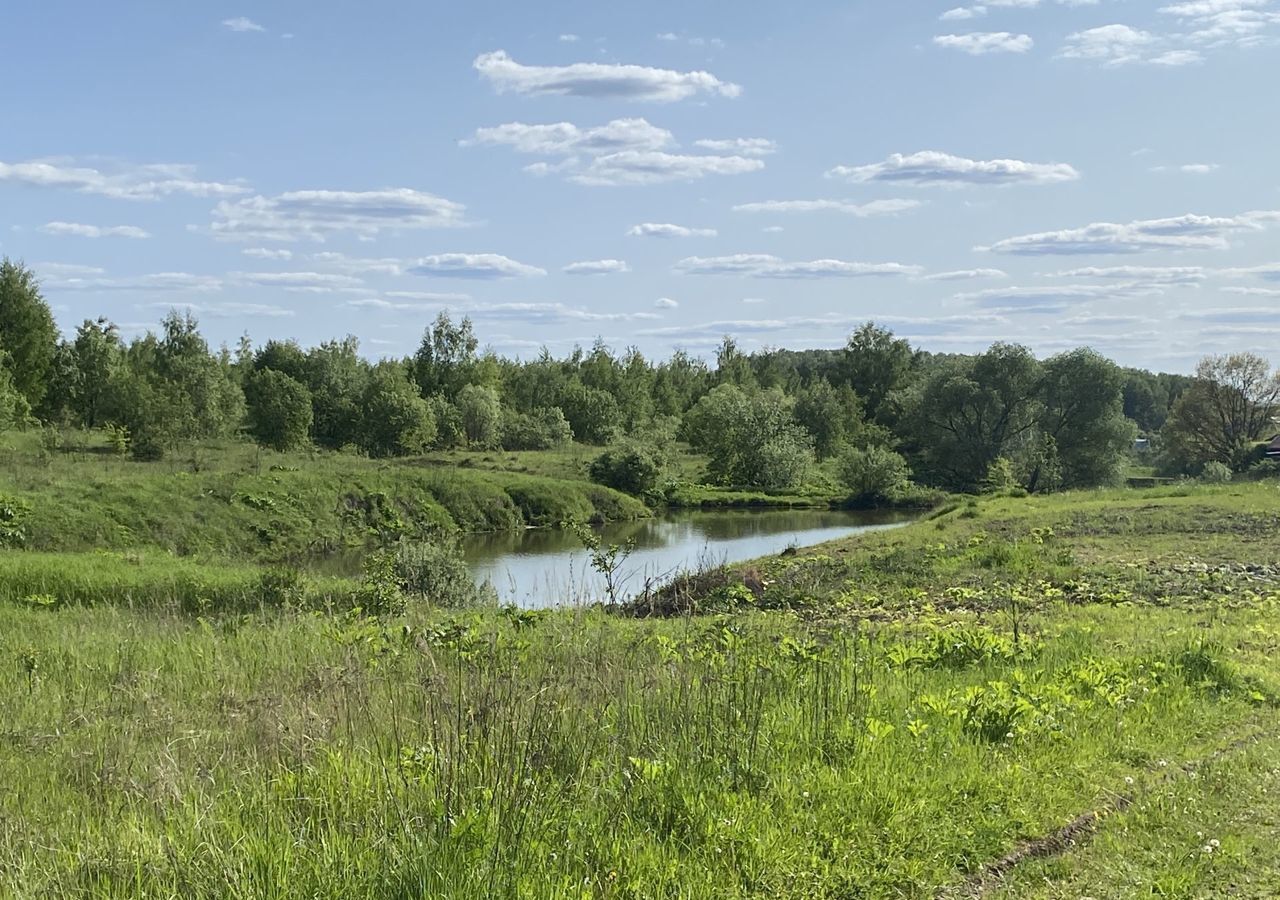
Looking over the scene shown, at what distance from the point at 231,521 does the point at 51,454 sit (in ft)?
30.0

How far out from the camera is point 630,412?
93250 mm

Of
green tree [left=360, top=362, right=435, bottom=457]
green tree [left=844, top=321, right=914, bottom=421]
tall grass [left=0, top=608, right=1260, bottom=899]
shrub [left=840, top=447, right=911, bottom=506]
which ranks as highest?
green tree [left=844, top=321, right=914, bottom=421]

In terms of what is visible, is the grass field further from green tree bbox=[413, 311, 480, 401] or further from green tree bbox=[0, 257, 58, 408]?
green tree bbox=[413, 311, 480, 401]

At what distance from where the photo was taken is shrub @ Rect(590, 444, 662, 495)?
196 ft

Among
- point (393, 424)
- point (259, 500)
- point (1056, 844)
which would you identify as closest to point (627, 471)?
point (393, 424)

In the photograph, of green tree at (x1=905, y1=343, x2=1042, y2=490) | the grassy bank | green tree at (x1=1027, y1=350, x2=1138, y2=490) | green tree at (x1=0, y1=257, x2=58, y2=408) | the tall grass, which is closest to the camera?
the tall grass

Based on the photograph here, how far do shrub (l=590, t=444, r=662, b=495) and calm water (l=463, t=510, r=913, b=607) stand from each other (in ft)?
11.9

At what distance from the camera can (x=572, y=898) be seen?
4086 millimetres

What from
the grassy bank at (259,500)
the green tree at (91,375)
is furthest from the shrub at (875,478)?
the green tree at (91,375)

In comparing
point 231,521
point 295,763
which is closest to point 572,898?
point 295,763

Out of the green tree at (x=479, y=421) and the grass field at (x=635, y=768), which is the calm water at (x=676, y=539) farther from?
the green tree at (x=479, y=421)

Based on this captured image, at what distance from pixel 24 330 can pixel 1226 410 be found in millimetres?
78355

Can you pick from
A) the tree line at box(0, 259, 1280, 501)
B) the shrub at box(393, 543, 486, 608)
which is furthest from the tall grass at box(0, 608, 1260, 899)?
the tree line at box(0, 259, 1280, 501)

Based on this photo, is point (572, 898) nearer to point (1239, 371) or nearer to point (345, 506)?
point (345, 506)
